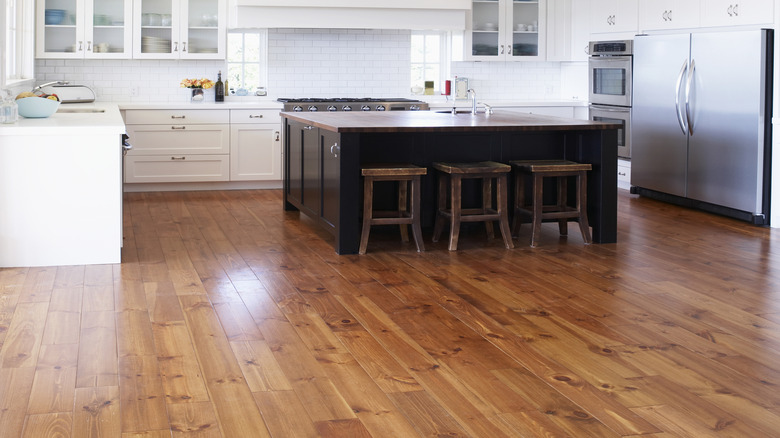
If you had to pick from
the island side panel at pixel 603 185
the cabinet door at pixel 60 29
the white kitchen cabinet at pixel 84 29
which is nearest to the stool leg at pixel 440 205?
the island side panel at pixel 603 185

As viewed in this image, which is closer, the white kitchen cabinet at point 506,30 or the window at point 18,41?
the window at point 18,41

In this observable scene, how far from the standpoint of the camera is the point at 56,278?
4773mm

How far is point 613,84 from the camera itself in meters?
8.31

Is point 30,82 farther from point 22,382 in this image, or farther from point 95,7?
point 22,382

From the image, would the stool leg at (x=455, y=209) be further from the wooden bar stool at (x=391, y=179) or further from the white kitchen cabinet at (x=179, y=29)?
the white kitchen cabinet at (x=179, y=29)

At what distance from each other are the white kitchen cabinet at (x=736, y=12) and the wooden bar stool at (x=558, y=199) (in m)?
1.80

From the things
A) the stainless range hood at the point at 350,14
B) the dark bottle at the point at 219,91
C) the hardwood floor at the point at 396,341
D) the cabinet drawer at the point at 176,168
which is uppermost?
the stainless range hood at the point at 350,14

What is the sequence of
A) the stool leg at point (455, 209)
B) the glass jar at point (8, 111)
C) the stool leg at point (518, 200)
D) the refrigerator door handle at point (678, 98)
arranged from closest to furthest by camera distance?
the glass jar at point (8, 111)
the stool leg at point (455, 209)
the stool leg at point (518, 200)
the refrigerator door handle at point (678, 98)

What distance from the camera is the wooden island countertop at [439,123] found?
5445 millimetres

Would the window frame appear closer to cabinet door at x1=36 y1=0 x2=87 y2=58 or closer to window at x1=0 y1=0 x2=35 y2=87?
cabinet door at x1=36 y1=0 x2=87 y2=58

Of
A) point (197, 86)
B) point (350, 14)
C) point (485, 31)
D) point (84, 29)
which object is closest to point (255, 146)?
point (197, 86)

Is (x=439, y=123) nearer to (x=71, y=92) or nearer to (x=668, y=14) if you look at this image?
(x=668, y=14)

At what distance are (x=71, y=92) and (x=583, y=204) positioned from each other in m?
4.77

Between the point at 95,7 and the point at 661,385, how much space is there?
668 centimetres
